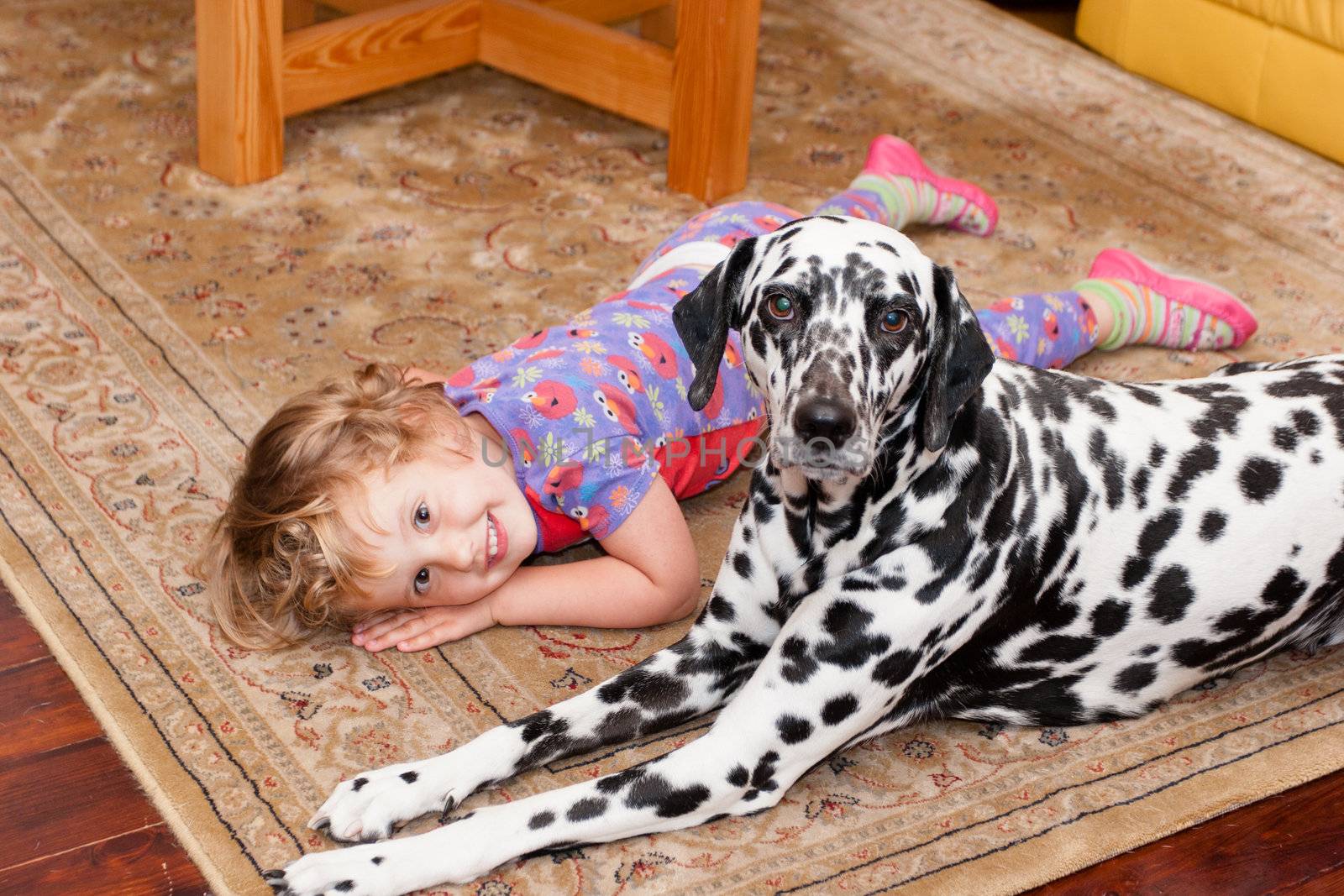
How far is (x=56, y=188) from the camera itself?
3.57 metres

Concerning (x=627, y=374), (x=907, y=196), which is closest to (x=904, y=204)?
(x=907, y=196)

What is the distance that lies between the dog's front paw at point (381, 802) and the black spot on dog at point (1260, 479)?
1230 millimetres

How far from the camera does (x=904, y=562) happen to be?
1.96 metres

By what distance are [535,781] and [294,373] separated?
126 cm

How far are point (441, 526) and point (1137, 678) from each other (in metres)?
1.11

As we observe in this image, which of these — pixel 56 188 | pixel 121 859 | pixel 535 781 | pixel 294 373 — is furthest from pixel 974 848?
pixel 56 188

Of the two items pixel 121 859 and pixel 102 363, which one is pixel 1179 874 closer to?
pixel 121 859

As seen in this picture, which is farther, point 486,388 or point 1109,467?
point 486,388

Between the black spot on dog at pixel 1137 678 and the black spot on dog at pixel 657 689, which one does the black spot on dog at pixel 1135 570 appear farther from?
the black spot on dog at pixel 657 689

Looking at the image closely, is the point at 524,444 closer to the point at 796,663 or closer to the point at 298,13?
the point at 796,663

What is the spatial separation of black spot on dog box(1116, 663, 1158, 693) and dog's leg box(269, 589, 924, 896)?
15.1 inches

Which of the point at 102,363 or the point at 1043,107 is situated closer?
the point at 102,363

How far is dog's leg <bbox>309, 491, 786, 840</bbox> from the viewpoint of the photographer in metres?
1.97

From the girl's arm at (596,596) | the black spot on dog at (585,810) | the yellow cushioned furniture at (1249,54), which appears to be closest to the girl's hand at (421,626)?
the girl's arm at (596,596)
